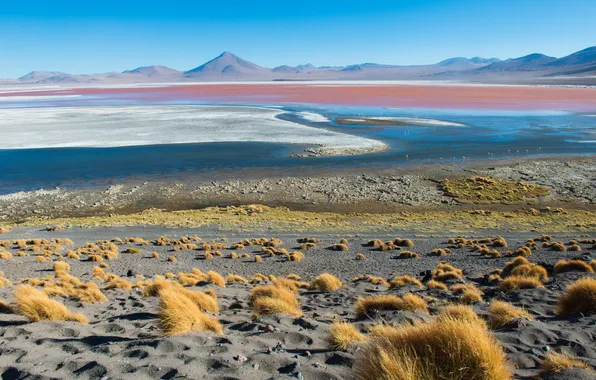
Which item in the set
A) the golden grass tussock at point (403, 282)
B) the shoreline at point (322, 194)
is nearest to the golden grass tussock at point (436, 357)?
the golden grass tussock at point (403, 282)

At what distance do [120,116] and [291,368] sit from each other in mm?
68490

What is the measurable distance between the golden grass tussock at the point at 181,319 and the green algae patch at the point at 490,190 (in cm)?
2402

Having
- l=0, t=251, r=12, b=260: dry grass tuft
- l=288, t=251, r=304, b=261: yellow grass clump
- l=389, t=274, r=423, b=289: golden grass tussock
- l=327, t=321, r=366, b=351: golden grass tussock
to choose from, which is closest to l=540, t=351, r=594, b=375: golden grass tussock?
l=327, t=321, r=366, b=351: golden grass tussock

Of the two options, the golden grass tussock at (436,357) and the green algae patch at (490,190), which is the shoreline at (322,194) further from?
the golden grass tussock at (436,357)

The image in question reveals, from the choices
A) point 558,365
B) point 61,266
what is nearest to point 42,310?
point 558,365

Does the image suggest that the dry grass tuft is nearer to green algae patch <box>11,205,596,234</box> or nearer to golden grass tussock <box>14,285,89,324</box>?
green algae patch <box>11,205,596,234</box>

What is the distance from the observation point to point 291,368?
432 cm

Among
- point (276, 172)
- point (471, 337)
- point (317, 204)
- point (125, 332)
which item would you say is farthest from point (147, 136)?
point (471, 337)

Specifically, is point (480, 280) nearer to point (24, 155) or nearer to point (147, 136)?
point (24, 155)

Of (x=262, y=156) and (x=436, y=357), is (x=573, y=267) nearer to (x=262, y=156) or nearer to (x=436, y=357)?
(x=436, y=357)

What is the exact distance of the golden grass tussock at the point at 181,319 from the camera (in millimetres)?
5418

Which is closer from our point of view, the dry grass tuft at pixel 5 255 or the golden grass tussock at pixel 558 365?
the golden grass tussock at pixel 558 365

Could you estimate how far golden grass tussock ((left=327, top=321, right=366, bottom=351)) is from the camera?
4.97 metres

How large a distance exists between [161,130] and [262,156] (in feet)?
62.1
